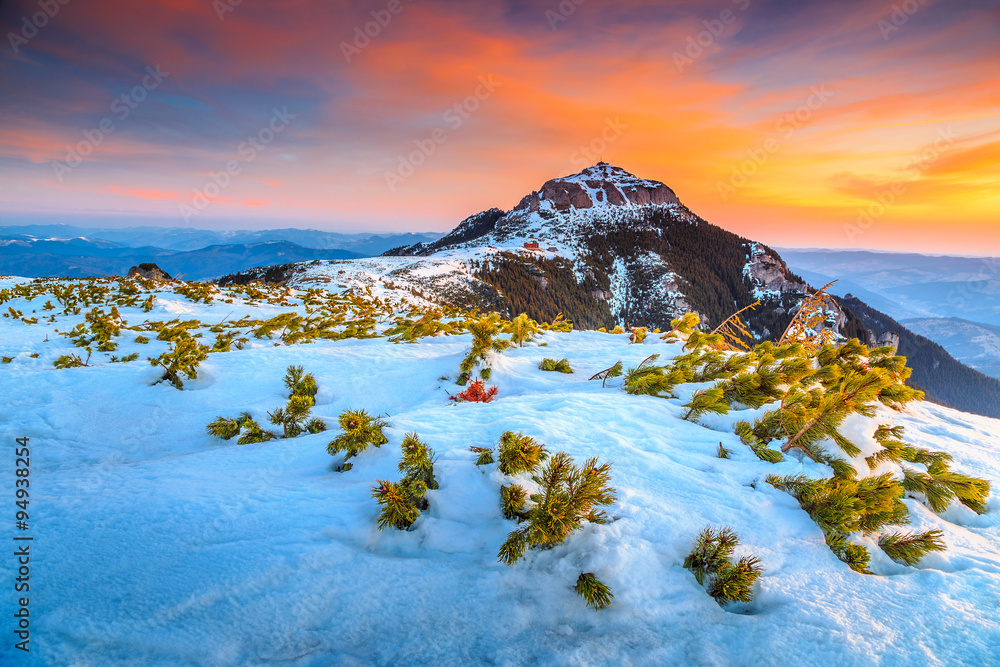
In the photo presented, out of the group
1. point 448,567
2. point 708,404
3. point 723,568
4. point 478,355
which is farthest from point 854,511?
point 478,355

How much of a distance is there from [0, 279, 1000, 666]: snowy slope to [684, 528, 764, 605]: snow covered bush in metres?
0.08

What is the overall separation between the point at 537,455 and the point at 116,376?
17.6 feet

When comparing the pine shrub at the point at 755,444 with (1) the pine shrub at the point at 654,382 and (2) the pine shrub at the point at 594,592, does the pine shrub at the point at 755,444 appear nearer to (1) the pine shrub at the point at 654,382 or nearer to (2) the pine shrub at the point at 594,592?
(1) the pine shrub at the point at 654,382

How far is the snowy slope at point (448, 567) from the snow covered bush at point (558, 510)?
0.11 metres

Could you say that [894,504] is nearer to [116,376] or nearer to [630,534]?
[630,534]

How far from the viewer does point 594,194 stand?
607 feet

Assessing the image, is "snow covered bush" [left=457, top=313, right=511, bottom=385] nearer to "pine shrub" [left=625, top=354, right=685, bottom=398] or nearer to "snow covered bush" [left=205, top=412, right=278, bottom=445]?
"pine shrub" [left=625, top=354, right=685, bottom=398]

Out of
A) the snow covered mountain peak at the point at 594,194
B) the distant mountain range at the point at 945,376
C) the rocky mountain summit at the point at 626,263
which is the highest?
the snow covered mountain peak at the point at 594,194

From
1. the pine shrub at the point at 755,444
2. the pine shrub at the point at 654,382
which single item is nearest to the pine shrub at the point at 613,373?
the pine shrub at the point at 654,382

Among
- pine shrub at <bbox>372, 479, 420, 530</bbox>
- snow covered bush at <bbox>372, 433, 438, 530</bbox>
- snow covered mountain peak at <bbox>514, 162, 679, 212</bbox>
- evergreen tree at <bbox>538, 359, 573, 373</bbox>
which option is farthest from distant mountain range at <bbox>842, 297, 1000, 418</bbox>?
pine shrub at <bbox>372, 479, 420, 530</bbox>

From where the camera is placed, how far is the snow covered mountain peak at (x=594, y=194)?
592 ft

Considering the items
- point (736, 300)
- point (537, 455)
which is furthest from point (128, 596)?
point (736, 300)

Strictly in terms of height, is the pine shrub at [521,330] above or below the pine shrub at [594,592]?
above

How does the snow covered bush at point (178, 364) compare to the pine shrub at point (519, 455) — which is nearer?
the pine shrub at point (519, 455)
